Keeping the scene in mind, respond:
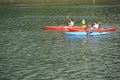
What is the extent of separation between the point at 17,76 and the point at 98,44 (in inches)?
676

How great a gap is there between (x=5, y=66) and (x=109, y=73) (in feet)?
31.7

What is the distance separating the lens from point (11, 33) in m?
55.4

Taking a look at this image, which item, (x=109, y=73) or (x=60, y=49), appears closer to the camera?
(x=109, y=73)

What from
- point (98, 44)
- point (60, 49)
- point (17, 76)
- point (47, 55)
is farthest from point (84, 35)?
point (17, 76)

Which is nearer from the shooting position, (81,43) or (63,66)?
(63,66)

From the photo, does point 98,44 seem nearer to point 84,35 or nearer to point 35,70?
point 84,35

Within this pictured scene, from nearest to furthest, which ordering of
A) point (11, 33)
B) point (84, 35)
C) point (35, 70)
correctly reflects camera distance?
point (35, 70)
point (84, 35)
point (11, 33)

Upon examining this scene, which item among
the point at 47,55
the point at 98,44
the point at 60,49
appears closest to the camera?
the point at 47,55

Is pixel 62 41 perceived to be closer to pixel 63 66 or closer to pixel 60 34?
pixel 60 34

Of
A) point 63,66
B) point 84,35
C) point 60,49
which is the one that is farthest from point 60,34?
point 63,66

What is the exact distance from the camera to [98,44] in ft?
146

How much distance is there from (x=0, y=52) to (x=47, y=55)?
5635mm

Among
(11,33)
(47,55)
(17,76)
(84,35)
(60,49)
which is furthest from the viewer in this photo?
(11,33)

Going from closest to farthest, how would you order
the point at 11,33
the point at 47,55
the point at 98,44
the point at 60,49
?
the point at 47,55 < the point at 60,49 < the point at 98,44 < the point at 11,33
